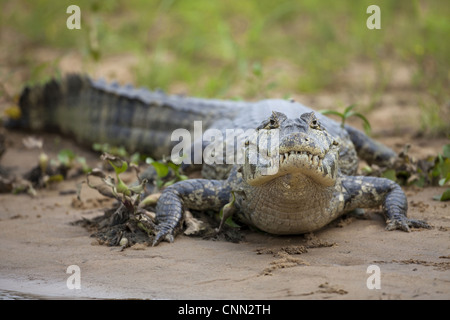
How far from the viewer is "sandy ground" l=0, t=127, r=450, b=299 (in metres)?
3.06

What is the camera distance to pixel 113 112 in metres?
6.58

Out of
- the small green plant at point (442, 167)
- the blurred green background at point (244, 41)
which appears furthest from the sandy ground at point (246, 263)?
the blurred green background at point (244, 41)

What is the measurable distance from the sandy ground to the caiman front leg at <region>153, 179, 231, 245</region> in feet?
0.79

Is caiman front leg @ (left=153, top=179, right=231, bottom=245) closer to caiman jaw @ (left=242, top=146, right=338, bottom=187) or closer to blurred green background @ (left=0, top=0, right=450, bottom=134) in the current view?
caiman jaw @ (left=242, top=146, right=338, bottom=187)

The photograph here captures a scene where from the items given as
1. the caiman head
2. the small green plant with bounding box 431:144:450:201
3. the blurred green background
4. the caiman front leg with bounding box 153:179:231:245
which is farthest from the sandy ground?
the blurred green background

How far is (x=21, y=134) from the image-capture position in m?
7.17

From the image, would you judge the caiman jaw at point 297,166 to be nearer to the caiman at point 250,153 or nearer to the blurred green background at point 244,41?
the caiman at point 250,153

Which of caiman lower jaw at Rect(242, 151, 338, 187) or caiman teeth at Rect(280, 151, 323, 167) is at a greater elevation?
caiman teeth at Rect(280, 151, 323, 167)

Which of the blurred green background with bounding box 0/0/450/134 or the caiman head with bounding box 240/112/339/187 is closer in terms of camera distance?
the caiman head with bounding box 240/112/339/187

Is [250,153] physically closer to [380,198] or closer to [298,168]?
[298,168]

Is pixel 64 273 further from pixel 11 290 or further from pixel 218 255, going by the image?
pixel 218 255

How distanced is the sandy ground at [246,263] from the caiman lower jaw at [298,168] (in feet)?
1.62

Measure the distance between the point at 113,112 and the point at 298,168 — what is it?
3.82 m
